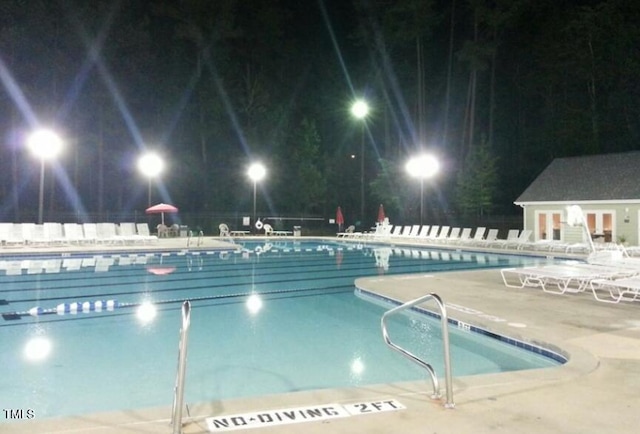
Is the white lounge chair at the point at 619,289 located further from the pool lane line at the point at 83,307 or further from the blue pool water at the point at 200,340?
the pool lane line at the point at 83,307

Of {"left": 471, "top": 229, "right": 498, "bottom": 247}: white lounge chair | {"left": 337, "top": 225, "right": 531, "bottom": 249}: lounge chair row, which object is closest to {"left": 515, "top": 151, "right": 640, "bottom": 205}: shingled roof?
{"left": 337, "top": 225, "right": 531, "bottom": 249}: lounge chair row

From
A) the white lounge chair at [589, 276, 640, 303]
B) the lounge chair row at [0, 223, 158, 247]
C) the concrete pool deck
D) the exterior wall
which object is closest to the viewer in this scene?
the concrete pool deck

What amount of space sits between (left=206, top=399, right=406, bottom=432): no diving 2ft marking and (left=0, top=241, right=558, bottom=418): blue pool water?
1.60 m

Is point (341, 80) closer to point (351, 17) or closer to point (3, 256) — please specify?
point (351, 17)

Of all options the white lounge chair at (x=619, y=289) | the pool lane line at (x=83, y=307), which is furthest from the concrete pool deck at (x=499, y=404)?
the pool lane line at (x=83, y=307)

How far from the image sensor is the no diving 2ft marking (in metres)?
3.79

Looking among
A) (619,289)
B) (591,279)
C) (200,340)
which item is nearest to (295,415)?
(200,340)

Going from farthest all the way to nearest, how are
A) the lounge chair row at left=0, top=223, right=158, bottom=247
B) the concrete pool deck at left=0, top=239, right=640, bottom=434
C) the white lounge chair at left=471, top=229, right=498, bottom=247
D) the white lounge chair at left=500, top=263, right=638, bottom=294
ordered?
the white lounge chair at left=471, top=229, right=498, bottom=247 → the lounge chair row at left=0, top=223, right=158, bottom=247 → the white lounge chair at left=500, top=263, right=638, bottom=294 → the concrete pool deck at left=0, top=239, right=640, bottom=434

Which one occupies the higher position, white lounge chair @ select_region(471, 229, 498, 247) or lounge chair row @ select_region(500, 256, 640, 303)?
white lounge chair @ select_region(471, 229, 498, 247)

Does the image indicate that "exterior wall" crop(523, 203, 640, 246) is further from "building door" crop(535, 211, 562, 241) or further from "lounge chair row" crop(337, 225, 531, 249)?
"lounge chair row" crop(337, 225, 531, 249)

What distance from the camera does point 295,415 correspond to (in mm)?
3959

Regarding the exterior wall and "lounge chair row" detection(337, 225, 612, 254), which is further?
the exterior wall

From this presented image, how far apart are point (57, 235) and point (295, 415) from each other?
1769 centimetres

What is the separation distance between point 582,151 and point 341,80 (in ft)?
Answer: 51.0
